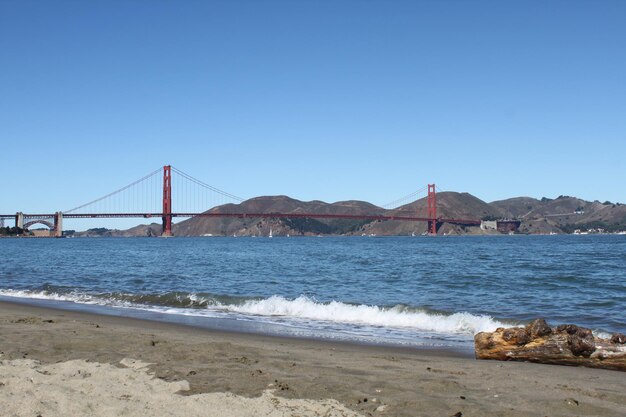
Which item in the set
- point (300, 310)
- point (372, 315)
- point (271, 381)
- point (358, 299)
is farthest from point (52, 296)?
point (271, 381)

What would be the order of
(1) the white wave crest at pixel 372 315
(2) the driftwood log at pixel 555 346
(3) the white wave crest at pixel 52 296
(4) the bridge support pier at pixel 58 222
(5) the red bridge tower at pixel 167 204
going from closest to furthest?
(2) the driftwood log at pixel 555 346 → (1) the white wave crest at pixel 372 315 → (3) the white wave crest at pixel 52 296 → (5) the red bridge tower at pixel 167 204 → (4) the bridge support pier at pixel 58 222

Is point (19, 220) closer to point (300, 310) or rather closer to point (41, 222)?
point (41, 222)

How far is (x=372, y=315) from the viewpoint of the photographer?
11859 millimetres

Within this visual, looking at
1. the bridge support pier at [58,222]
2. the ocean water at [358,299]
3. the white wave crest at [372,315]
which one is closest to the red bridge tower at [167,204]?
the bridge support pier at [58,222]

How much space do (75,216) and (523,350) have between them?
98.1m

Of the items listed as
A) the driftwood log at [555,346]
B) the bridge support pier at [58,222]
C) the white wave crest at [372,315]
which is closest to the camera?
the driftwood log at [555,346]

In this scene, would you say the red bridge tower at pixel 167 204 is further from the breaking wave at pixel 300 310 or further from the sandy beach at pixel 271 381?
the sandy beach at pixel 271 381

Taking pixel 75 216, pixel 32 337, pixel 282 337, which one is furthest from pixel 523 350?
pixel 75 216

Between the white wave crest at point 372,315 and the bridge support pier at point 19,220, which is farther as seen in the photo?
the bridge support pier at point 19,220

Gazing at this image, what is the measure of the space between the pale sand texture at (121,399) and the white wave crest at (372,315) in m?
6.25

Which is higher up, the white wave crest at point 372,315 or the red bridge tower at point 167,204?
the red bridge tower at point 167,204

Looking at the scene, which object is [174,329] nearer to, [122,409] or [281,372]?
[281,372]

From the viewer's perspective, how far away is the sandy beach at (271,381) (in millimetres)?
4445

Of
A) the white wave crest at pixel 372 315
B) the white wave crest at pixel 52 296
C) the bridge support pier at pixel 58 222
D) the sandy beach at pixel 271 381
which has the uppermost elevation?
the bridge support pier at pixel 58 222
